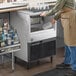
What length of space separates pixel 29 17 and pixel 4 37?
49cm

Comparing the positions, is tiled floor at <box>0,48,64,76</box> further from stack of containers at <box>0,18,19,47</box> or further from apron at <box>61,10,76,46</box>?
apron at <box>61,10,76,46</box>

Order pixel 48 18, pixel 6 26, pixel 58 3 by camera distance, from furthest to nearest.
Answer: pixel 48 18
pixel 6 26
pixel 58 3

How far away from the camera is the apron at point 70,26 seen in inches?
132

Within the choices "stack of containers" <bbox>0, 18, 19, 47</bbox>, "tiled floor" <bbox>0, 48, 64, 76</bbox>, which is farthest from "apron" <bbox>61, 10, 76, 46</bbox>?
"stack of containers" <bbox>0, 18, 19, 47</bbox>

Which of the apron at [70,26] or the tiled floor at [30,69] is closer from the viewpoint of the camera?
the apron at [70,26]

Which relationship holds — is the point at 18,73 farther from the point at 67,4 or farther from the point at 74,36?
the point at 67,4

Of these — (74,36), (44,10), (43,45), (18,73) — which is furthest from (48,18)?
(18,73)

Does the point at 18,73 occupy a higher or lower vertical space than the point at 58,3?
lower

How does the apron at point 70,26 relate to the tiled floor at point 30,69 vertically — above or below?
above

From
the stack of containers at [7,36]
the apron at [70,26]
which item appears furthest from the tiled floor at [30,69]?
the apron at [70,26]

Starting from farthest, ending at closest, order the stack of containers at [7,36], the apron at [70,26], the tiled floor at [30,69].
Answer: the tiled floor at [30,69]
the stack of containers at [7,36]
the apron at [70,26]

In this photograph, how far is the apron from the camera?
3344mm

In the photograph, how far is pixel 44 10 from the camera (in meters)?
3.80

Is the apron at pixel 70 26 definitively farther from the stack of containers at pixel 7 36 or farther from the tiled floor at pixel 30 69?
the stack of containers at pixel 7 36
